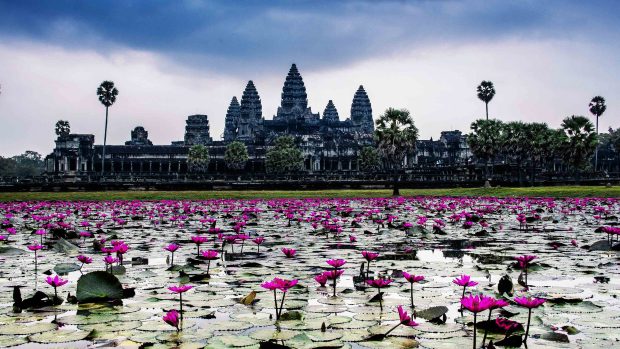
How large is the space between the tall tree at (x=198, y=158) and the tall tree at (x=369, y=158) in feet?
96.0

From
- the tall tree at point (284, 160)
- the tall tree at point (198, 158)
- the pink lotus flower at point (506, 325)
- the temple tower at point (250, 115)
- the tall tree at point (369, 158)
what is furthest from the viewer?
the temple tower at point (250, 115)

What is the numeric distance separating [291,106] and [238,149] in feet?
186

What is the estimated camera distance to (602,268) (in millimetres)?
8023

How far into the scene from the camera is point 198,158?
128 m

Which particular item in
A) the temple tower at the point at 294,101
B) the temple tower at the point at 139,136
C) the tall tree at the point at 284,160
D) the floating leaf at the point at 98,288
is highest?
the temple tower at the point at 294,101

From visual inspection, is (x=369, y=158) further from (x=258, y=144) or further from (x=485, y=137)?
(x=485, y=137)

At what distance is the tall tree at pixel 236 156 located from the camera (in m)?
128

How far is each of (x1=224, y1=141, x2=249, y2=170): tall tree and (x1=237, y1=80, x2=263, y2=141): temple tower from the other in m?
46.2

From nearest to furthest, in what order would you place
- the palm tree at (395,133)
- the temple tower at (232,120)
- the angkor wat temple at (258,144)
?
the palm tree at (395,133) < the angkor wat temple at (258,144) < the temple tower at (232,120)

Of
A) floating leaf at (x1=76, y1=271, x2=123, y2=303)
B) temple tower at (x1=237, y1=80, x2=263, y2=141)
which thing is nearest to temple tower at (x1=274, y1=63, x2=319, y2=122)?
temple tower at (x1=237, y1=80, x2=263, y2=141)

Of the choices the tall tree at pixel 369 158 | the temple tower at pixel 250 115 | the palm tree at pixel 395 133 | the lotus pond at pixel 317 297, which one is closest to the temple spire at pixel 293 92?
the temple tower at pixel 250 115

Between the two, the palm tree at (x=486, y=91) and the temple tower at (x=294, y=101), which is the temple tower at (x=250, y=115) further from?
the palm tree at (x=486, y=91)

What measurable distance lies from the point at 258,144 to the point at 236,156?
3168cm

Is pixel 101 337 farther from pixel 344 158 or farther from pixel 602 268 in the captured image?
pixel 344 158
